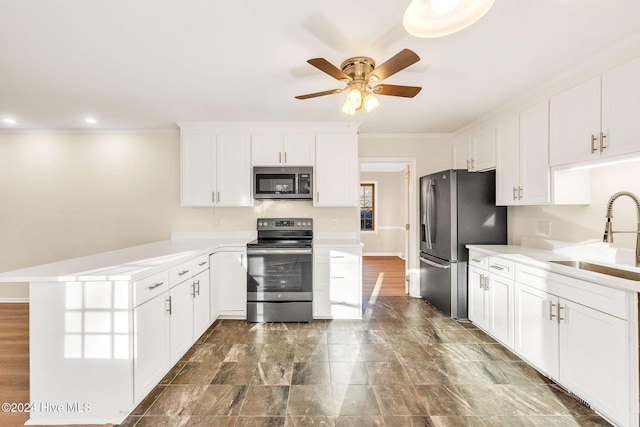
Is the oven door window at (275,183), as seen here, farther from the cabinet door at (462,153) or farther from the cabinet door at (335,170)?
the cabinet door at (462,153)

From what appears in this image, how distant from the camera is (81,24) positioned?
170 cm

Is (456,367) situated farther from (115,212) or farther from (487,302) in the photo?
(115,212)

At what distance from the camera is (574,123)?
2211 millimetres

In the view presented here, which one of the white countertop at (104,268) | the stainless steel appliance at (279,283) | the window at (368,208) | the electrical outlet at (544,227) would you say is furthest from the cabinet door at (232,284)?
the window at (368,208)

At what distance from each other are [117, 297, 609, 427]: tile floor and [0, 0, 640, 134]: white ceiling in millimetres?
2363

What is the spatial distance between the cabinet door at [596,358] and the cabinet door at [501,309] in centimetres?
52

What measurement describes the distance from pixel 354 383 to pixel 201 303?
5.38 feet

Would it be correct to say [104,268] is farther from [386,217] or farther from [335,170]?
[386,217]

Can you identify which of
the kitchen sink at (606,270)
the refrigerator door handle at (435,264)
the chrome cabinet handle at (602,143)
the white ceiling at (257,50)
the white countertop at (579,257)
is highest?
the white ceiling at (257,50)

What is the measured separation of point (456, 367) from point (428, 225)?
1.79m

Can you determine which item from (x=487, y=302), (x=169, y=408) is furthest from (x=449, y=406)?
(x=169, y=408)

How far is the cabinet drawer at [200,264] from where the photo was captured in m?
2.70

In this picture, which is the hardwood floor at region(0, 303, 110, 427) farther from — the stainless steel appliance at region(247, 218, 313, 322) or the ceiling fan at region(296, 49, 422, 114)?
A: the ceiling fan at region(296, 49, 422, 114)

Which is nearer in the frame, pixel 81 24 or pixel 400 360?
pixel 81 24
